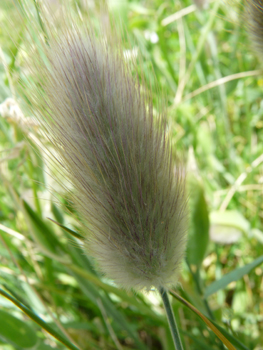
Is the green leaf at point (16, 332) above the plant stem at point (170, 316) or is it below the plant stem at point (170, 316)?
below

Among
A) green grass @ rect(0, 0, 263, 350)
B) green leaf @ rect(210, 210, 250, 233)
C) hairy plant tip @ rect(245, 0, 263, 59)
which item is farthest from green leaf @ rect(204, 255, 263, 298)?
hairy plant tip @ rect(245, 0, 263, 59)

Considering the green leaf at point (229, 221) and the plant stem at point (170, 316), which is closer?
the plant stem at point (170, 316)

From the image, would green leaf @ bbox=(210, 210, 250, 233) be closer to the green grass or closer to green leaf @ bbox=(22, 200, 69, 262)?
the green grass

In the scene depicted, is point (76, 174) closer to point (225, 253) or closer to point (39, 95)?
point (39, 95)

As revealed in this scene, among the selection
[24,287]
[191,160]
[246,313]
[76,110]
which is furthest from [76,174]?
[246,313]

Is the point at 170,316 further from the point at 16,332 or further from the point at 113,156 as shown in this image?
the point at 16,332

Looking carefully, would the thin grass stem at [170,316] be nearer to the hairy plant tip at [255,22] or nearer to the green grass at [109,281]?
the green grass at [109,281]

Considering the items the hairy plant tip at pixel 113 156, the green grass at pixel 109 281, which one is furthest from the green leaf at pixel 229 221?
the hairy plant tip at pixel 113 156

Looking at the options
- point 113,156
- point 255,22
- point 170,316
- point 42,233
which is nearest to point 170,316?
point 170,316
